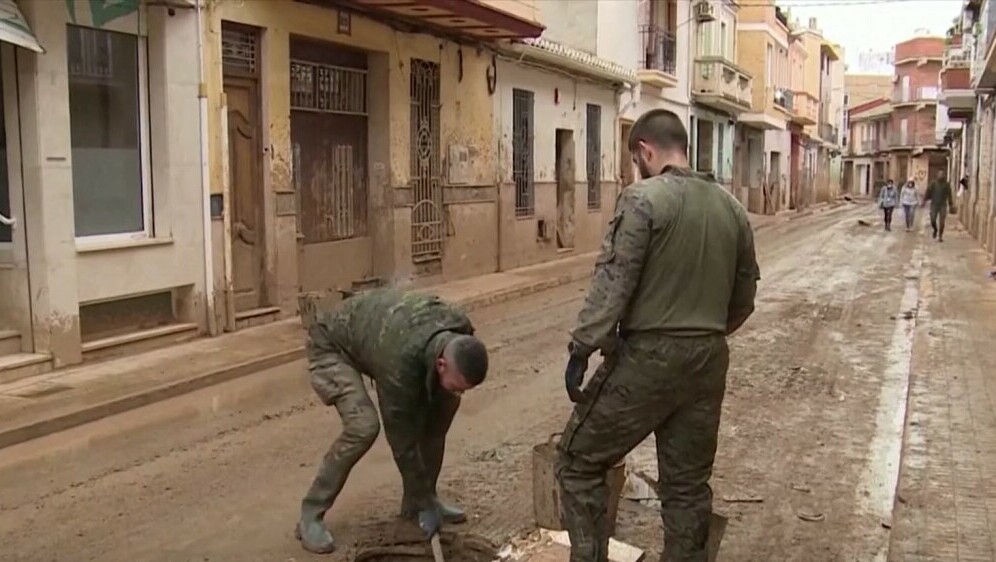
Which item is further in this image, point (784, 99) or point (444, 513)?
point (784, 99)

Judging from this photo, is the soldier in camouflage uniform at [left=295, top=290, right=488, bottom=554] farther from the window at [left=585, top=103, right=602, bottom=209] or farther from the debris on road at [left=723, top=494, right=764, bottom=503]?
the window at [left=585, top=103, right=602, bottom=209]

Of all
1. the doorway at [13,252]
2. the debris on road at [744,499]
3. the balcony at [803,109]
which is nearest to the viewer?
the debris on road at [744,499]

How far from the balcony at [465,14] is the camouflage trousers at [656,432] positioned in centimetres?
910

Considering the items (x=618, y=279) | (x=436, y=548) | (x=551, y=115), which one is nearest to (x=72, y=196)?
(x=436, y=548)

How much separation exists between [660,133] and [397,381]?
4.75ft

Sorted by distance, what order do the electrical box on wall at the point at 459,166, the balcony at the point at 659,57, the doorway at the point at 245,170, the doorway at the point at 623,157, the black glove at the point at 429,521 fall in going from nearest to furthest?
Result: the black glove at the point at 429,521
the doorway at the point at 245,170
the electrical box on wall at the point at 459,166
the doorway at the point at 623,157
the balcony at the point at 659,57

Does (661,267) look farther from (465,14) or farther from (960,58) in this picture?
(960,58)

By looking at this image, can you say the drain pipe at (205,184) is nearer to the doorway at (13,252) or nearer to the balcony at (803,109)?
the doorway at (13,252)

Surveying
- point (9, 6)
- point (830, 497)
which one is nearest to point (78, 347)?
point (9, 6)

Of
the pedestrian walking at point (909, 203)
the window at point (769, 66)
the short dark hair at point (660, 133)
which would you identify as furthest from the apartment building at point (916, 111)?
the short dark hair at point (660, 133)

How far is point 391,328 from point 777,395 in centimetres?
476

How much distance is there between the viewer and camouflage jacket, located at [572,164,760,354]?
3.77 meters

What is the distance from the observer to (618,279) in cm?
377

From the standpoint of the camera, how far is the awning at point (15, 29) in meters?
7.80
